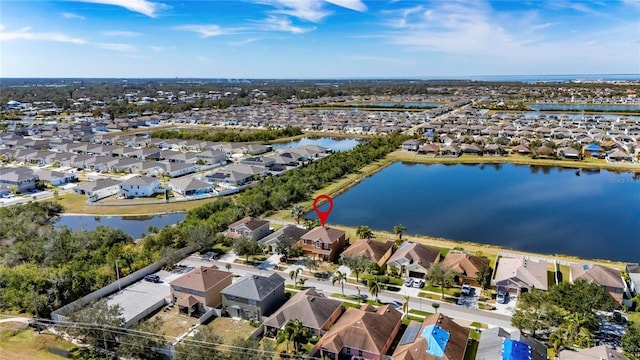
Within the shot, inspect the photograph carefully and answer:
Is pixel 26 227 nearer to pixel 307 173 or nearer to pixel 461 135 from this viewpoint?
pixel 307 173

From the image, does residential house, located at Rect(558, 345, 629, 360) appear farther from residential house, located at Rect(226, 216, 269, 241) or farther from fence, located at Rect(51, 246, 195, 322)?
fence, located at Rect(51, 246, 195, 322)

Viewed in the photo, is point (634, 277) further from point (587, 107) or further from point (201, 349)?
point (587, 107)

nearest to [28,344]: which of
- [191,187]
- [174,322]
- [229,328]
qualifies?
[174,322]

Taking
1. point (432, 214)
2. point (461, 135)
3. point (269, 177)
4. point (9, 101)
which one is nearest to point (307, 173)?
point (269, 177)

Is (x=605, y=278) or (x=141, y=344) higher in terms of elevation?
(x=605, y=278)

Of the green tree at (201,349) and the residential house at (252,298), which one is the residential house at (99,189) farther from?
the green tree at (201,349)
